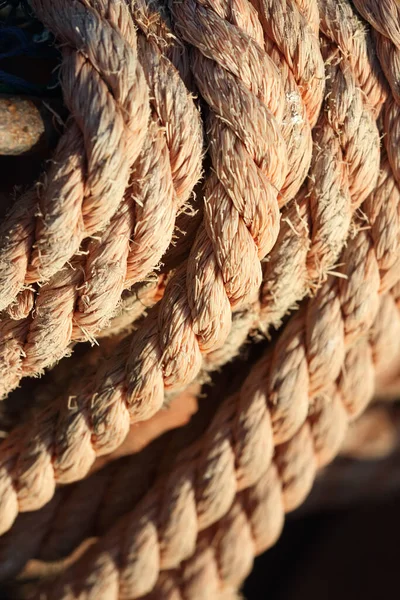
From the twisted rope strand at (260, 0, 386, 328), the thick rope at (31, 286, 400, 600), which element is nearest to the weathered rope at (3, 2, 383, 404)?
the twisted rope strand at (260, 0, 386, 328)

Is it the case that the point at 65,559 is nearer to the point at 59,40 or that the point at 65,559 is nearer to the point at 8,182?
the point at 8,182

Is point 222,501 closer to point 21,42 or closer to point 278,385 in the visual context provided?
point 278,385

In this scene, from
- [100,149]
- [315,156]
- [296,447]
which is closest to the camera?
[100,149]

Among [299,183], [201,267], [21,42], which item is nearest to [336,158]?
[299,183]

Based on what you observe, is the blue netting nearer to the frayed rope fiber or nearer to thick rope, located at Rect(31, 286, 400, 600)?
the frayed rope fiber

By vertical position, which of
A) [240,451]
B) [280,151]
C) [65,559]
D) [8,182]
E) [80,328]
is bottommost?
[65,559]

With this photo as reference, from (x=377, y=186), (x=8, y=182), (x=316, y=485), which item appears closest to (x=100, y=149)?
(x=8, y=182)

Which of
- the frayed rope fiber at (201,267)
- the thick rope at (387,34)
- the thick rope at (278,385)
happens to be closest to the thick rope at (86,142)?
the frayed rope fiber at (201,267)

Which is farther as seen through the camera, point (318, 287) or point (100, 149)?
point (318, 287)
